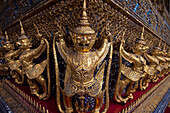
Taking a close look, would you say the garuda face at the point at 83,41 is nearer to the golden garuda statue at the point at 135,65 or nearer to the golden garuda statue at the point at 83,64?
the golden garuda statue at the point at 83,64

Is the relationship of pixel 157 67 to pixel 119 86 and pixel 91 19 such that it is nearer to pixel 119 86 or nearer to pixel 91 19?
pixel 119 86

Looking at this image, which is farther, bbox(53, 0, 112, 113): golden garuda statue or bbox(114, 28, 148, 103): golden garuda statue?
Answer: bbox(114, 28, 148, 103): golden garuda statue

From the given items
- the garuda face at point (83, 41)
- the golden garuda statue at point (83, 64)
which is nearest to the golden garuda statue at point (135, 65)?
the golden garuda statue at point (83, 64)

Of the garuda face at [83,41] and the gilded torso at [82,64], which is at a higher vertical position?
the garuda face at [83,41]

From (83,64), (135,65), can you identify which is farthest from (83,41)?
(135,65)

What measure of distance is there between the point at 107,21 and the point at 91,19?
5.5 inches

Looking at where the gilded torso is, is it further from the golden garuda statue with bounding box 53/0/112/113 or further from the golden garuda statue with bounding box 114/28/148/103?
the golden garuda statue with bounding box 114/28/148/103

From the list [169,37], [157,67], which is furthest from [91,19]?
[169,37]

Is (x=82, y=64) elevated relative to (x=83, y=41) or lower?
lower

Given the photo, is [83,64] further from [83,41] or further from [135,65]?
[135,65]

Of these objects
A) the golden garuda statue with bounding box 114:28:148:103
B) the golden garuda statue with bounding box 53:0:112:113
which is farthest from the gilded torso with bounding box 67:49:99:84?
the golden garuda statue with bounding box 114:28:148:103

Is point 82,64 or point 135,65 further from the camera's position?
point 135,65

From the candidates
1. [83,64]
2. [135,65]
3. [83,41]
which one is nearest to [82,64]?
[83,64]

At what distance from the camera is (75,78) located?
0.61 meters
